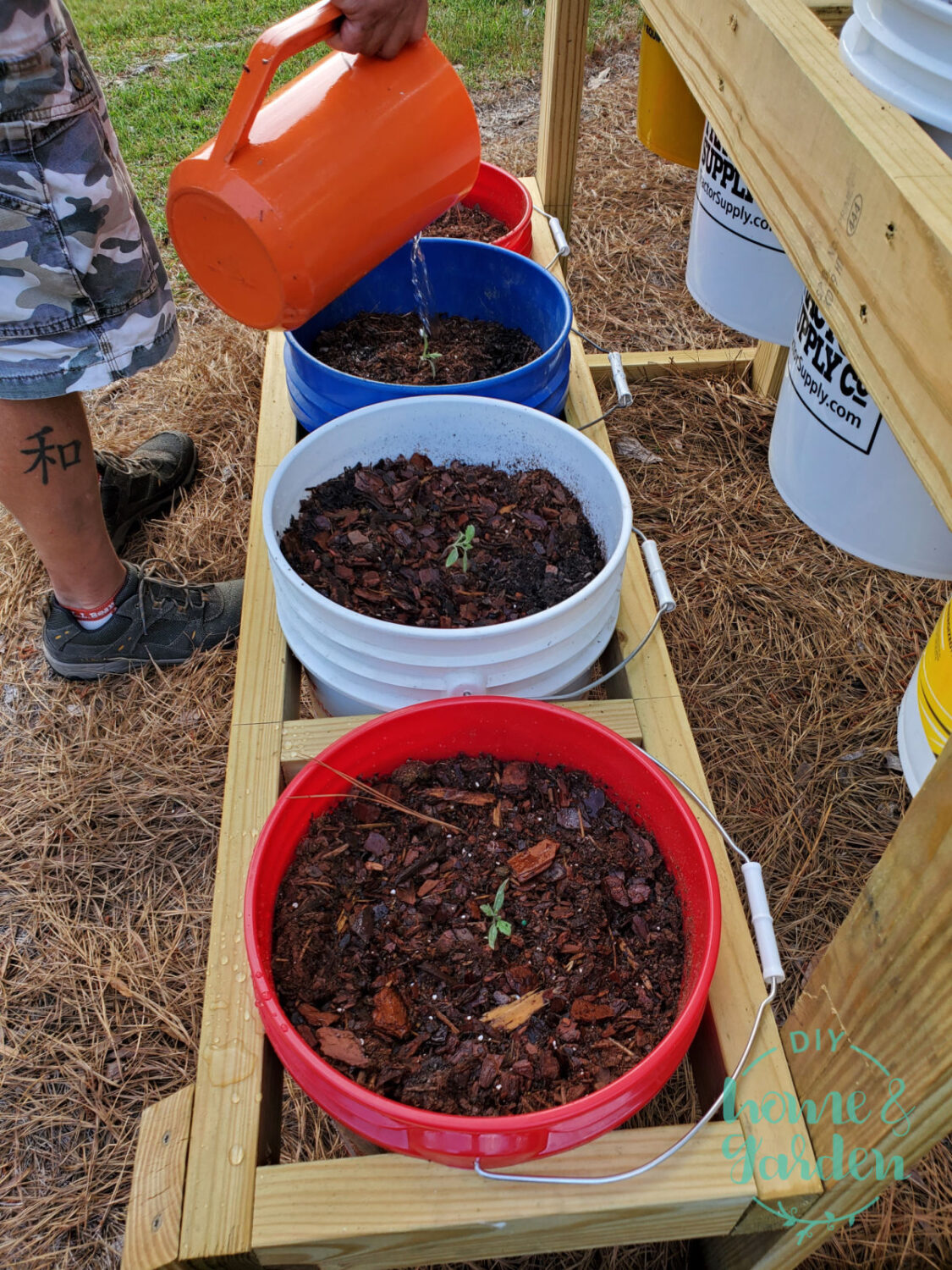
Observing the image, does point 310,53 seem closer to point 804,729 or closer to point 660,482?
point 660,482

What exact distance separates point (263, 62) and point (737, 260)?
2.53 ft

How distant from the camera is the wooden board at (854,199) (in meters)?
0.48

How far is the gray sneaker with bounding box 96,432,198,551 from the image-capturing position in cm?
176

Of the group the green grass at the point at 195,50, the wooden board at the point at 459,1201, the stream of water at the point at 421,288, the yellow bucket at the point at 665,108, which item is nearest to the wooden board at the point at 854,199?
the wooden board at the point at 459,1201

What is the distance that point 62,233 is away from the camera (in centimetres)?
110

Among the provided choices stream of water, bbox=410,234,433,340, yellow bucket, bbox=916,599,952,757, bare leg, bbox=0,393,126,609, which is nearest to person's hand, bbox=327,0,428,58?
stream of water, bbox=410,234,433,340

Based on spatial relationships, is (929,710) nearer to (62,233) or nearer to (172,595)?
(62,233)

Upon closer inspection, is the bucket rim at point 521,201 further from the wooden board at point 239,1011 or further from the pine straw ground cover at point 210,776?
the wooden board at point 239,1011

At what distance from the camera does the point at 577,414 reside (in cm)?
140

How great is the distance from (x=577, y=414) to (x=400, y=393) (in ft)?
1.12

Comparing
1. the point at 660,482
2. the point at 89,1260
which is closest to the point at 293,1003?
the point at 89,1260

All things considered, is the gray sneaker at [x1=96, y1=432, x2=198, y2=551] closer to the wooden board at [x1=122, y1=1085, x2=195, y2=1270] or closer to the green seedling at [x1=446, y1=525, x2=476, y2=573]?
the green seedling at [x1=446, y1=525, x2=476, y2=573]

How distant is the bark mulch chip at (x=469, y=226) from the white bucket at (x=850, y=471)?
3.35 ft

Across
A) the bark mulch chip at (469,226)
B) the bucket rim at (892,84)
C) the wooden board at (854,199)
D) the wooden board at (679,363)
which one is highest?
the bucket rim at (892,84)
